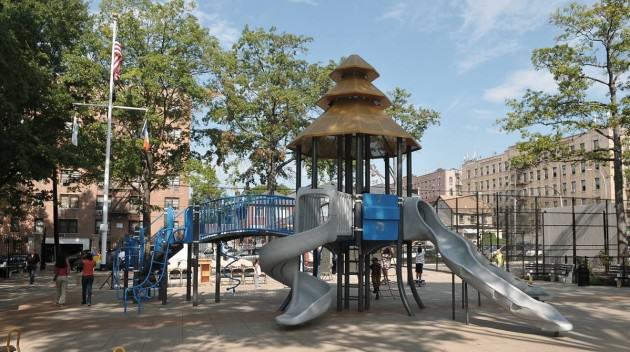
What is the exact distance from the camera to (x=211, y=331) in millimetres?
12367

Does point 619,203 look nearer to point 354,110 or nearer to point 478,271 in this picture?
point 354,110

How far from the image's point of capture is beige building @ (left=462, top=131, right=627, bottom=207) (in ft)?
253

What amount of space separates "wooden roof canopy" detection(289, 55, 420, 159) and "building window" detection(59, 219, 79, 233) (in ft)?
157

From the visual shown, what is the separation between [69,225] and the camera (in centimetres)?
5956

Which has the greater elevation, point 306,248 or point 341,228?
point 341,228

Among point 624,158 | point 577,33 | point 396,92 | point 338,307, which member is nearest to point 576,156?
point 624,158

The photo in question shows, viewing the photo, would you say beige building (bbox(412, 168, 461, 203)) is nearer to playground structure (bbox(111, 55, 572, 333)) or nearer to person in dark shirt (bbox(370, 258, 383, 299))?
person in dark shirt (bbox(370, 258, 383, 299))

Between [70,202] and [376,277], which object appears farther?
[70,202]

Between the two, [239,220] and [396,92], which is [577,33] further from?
[239,220]

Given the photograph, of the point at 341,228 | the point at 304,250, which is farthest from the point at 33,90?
the point at 304,250

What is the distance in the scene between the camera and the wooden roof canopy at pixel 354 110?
1630 cm

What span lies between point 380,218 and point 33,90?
50.0 ft

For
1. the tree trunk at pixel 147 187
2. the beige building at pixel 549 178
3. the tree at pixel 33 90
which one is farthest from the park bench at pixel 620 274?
the beige building at pixel 549 178

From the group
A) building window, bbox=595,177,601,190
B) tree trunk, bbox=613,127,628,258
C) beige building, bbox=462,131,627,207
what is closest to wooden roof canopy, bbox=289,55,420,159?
tree trunk, bbox=613,127,628,258
